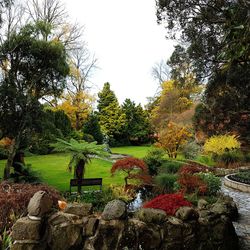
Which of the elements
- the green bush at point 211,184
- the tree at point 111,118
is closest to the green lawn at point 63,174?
the green bush at point 211,184

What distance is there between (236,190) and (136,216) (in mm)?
9203

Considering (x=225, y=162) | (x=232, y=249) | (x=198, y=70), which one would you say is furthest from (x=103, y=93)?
(x=232, y=249)

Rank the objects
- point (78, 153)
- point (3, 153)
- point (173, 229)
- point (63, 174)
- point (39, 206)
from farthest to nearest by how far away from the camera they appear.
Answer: point (3, 153)
point (63, 174)
point (78, 153)
point (173, 229)
point (39, 206)

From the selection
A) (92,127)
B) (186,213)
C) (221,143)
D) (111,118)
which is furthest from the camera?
(111,118)

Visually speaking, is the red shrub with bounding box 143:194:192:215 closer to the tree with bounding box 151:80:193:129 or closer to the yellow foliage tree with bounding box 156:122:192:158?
the yellow foliage tree with bounding box 156:122:192:158

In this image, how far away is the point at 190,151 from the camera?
2309 cm

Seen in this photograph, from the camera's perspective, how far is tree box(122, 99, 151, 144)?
39.4 meters

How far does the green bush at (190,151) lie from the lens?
75.3 ft

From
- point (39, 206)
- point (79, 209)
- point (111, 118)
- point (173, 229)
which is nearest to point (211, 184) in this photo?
point (173, 229)

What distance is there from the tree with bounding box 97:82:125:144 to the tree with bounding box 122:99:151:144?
1.05m

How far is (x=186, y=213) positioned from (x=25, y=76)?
384 inches

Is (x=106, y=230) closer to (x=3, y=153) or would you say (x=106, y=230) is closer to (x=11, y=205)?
(x=11, y=205)

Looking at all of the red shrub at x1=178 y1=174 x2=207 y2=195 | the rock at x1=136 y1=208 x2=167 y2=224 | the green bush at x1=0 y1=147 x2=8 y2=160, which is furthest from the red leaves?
the green bush at x1=0 y1=147 x2=8 y2=160

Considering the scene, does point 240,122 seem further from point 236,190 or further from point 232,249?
point 232,249
